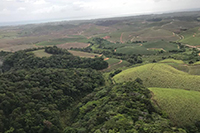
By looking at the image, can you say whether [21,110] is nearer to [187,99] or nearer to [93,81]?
[93,81]

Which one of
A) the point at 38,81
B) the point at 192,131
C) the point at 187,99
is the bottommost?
the point at 192,131

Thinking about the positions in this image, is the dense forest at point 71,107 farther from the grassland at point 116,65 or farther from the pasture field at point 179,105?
the grassland at point 116,65

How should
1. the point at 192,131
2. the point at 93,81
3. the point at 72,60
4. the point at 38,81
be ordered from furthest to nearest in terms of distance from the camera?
the point at 72,60
the point at 93,81
the point at 38,81
the point at 192,131

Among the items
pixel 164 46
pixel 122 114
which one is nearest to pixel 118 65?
pixel 122 114

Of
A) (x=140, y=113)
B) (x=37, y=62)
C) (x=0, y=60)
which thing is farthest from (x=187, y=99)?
(x=0, y=60)

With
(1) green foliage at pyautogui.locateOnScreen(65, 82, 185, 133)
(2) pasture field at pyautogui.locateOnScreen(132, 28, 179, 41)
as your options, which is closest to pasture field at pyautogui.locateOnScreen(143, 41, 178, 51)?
(2) pasture field at pyautogui.locateOnScreen(132, 28, 179, 41)

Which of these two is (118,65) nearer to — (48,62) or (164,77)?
(164,77)

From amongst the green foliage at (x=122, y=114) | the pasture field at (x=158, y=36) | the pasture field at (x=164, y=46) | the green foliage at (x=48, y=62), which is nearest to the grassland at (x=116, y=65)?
the green foliage at (x=48, y=62)
